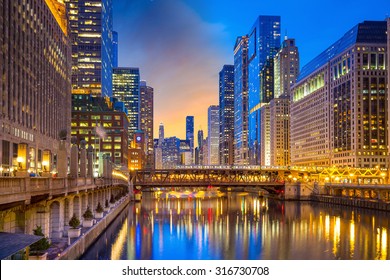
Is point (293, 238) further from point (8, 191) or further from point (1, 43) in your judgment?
point (1, 43)

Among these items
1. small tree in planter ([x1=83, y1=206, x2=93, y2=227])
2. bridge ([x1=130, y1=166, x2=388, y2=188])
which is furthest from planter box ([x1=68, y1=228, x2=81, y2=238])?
bridge ([x1=130, y1=166, x2=388, y2=188])

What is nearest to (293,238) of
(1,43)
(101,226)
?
(101,226)

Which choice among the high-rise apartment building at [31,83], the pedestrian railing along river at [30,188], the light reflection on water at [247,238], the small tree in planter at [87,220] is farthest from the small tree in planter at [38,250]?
the high-rise apartment building at [31,83]

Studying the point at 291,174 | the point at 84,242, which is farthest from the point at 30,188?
the point at 291,174

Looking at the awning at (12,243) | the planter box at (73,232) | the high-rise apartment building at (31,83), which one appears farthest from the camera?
the high-rise apartment building at (31,83)

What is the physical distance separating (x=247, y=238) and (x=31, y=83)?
64.5 m

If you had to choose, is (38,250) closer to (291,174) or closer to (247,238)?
(247,238)

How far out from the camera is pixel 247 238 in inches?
2667

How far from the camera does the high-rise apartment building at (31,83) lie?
305 ft

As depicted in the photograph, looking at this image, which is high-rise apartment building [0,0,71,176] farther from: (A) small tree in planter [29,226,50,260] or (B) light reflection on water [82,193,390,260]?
(A) small tree in planter [29,226,50,260]

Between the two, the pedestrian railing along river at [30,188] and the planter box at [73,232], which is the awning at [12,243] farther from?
the planter box at [73,232]

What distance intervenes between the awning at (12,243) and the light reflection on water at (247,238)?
1855cm

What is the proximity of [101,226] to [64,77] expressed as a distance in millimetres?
92235

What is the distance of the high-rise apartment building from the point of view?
93.0 m
